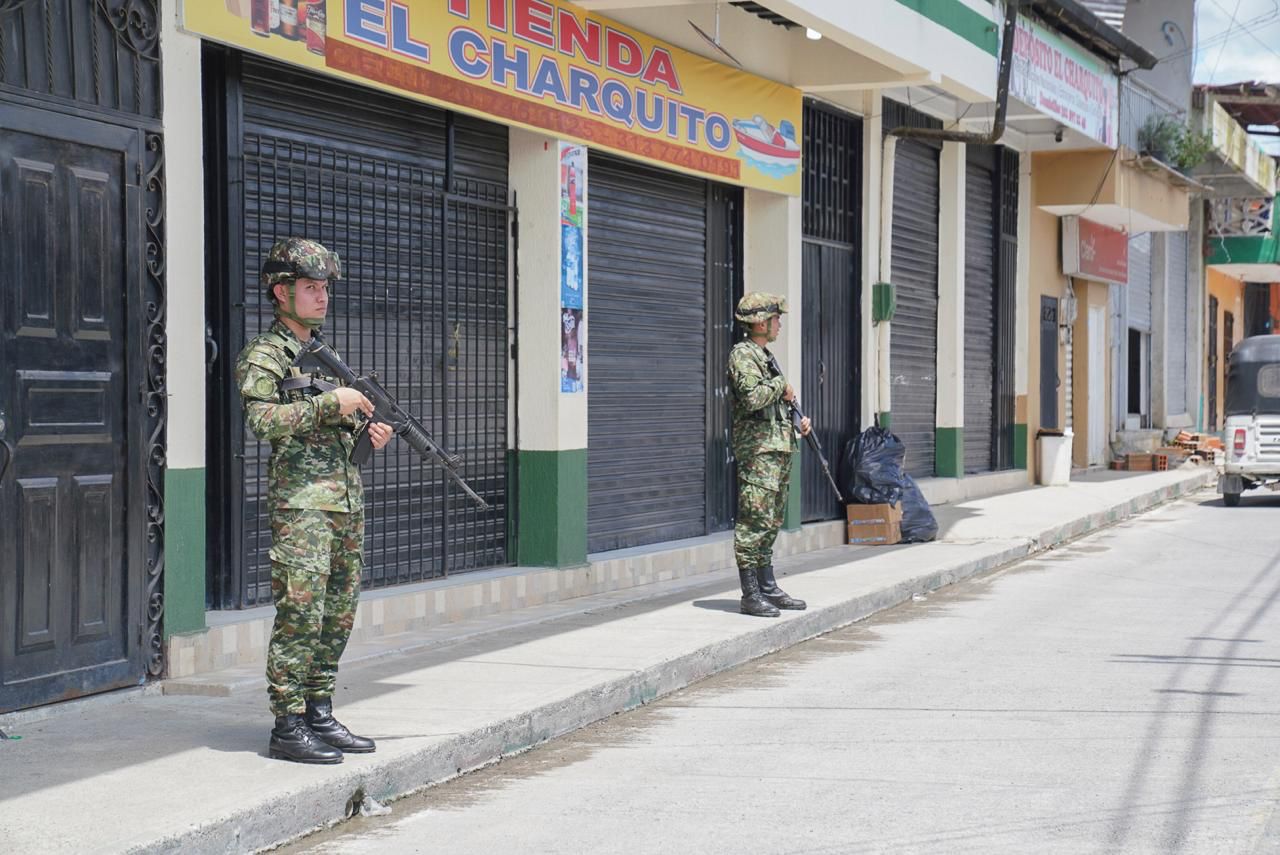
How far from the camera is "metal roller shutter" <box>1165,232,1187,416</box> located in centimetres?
3319

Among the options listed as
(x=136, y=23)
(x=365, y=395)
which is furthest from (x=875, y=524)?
(x=365, y=395)

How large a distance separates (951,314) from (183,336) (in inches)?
523

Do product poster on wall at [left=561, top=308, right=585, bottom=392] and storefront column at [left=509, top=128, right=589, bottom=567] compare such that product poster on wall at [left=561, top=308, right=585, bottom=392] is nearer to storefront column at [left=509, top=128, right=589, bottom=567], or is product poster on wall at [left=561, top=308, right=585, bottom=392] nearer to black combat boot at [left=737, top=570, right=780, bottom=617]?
storefront column at [left=509, top=128, right=589, bottom=567]

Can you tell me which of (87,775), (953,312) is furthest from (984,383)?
(87,775)

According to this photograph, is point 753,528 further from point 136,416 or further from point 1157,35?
point 1157,35

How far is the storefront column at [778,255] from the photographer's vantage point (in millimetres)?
14078

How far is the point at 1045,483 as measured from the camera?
22625 mm

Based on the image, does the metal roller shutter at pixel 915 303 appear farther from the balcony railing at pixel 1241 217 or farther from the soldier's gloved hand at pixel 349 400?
the balcony railing at pixel 1241 217

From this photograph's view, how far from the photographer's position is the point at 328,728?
240 inches

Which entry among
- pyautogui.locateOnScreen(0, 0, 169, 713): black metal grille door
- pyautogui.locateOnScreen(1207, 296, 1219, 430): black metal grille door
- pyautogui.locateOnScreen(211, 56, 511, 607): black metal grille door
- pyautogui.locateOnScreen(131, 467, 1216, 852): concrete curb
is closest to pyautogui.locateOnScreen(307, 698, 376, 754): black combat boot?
pyautogui.locateOnScreen(131, 467, 1216, 852): concrete curb

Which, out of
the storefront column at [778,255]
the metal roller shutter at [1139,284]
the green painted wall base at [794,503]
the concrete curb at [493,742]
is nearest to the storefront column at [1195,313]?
the metal roller shutter at [1139,284]

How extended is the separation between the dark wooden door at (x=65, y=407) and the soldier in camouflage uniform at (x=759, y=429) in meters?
3.85

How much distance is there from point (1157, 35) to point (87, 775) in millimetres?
30927

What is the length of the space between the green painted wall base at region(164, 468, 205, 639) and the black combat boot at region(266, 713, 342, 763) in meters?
1.71
